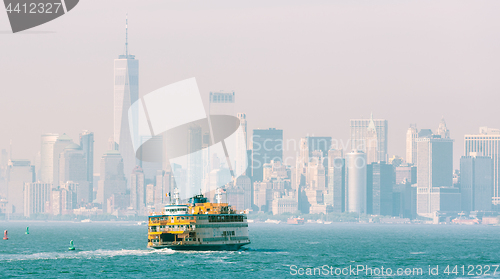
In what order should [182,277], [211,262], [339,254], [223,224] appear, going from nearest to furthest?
[182,277]
[211,262]
[223,224]
[339,254]

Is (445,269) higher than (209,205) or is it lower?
lower

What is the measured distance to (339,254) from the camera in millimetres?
157625

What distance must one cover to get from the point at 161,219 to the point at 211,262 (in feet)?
38.8

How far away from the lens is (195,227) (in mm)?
131375

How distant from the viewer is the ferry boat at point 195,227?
131250 millimetres

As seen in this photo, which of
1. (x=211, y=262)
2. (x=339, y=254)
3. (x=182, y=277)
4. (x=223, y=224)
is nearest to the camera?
(x=182, y=277)

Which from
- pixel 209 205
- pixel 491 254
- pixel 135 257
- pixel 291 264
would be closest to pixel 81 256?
pixel 135 257

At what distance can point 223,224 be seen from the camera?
135125 millimetres

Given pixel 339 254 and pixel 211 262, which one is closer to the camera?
pixel 211 262

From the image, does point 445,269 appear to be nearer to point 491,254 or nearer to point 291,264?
point 291,264

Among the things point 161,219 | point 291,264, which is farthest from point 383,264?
point 161,219

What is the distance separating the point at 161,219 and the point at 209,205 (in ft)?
25.2

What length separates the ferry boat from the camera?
431 ft

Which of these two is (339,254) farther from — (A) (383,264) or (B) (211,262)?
(B) (211,262)
